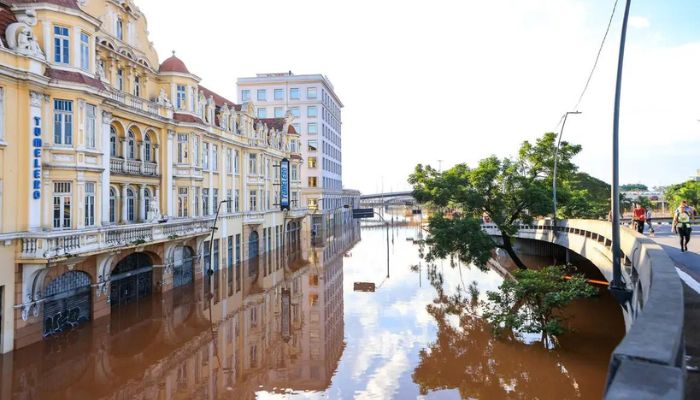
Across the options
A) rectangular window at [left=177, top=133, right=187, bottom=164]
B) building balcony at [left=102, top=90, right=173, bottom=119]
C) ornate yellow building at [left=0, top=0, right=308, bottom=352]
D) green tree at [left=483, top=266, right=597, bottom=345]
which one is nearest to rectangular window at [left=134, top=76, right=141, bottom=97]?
ornate yellow building at [left=0, top=0, right=308, bottom=352]

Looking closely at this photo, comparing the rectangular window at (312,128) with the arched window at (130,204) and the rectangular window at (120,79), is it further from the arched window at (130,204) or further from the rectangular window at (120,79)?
the arched window at (130,204)

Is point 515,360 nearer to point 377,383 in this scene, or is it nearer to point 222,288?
point 377,383

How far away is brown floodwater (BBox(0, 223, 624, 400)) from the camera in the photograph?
15.5 meters

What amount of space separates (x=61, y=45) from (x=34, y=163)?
5.33m

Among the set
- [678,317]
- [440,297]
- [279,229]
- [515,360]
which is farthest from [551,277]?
[279,229]

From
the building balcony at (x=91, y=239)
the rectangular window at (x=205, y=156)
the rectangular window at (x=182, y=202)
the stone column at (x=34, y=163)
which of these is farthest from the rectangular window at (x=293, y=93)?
the stone column at (x=34, y=163)

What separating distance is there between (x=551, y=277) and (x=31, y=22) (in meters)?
24.7

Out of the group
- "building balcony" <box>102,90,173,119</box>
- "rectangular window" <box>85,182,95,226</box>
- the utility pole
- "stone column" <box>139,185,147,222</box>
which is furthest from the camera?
"stone column" <box>139,185,147,222</box>

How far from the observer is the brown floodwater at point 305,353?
15.5m

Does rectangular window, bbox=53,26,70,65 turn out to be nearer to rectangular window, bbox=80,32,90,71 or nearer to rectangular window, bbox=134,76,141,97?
rectangular window, bbox=80,32,90,71

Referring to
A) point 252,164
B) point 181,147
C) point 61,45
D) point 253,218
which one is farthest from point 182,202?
point 252,164

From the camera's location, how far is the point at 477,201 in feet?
106

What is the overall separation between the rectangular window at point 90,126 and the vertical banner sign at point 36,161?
215 cm

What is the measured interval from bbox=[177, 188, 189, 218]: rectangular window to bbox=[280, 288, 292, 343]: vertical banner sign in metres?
8.65
